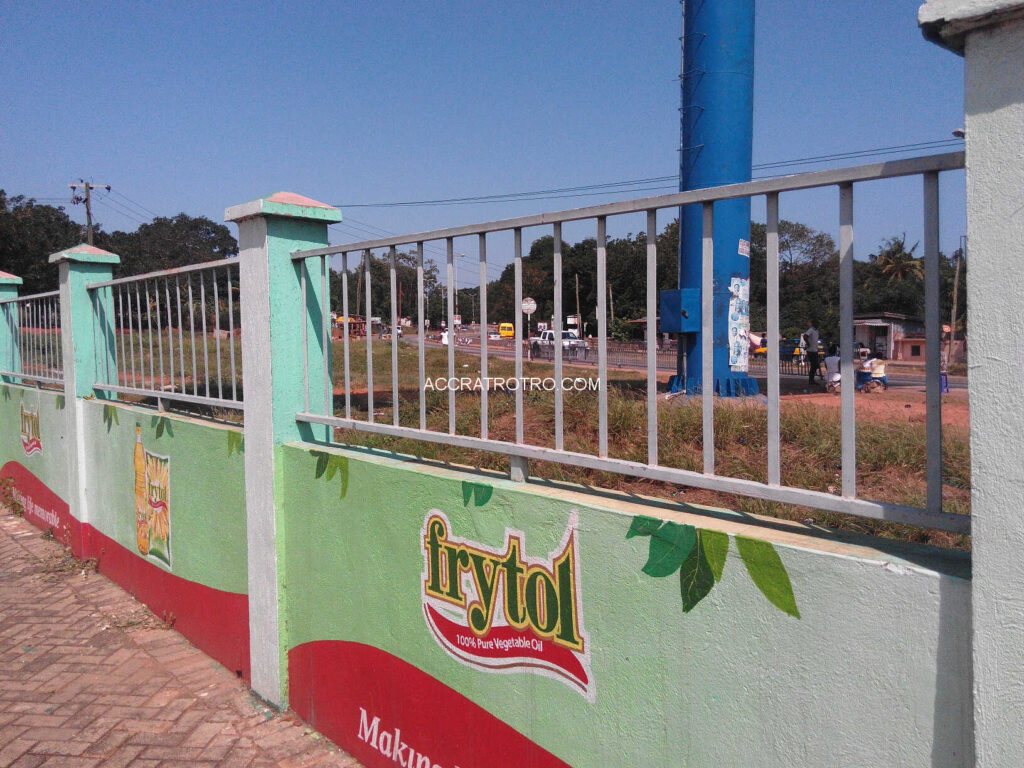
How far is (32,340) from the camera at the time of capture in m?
7.13

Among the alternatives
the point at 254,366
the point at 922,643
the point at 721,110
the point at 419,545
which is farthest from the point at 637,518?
the point at 721,110

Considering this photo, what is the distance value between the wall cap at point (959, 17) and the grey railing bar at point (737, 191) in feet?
0.70

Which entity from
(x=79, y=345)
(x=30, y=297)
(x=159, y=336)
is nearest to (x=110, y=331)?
(x=79, y=345)

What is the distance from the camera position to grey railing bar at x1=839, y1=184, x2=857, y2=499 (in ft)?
5.67

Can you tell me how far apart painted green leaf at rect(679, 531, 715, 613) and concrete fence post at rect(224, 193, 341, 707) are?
205 centimetres

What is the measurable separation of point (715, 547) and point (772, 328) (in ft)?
1.74

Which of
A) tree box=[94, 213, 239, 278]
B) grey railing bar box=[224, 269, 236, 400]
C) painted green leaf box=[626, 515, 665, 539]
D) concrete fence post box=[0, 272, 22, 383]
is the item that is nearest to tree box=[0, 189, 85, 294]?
tree box=[94, 213, 239, 278]

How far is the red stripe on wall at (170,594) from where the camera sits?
158 inches

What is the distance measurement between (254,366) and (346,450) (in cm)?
65

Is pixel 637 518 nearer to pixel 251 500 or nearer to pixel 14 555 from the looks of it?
pixel 251 500

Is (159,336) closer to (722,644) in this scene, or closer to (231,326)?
(231,326)

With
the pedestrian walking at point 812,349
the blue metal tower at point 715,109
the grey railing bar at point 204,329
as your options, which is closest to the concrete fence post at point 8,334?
the grey railing bar at point 204,329

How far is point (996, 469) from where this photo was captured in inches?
55.9

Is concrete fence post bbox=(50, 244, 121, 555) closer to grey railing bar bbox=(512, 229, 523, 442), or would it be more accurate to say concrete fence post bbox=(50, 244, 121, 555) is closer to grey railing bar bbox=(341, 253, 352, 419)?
grey railing bar bbox=(341, 253, 352, 419)
